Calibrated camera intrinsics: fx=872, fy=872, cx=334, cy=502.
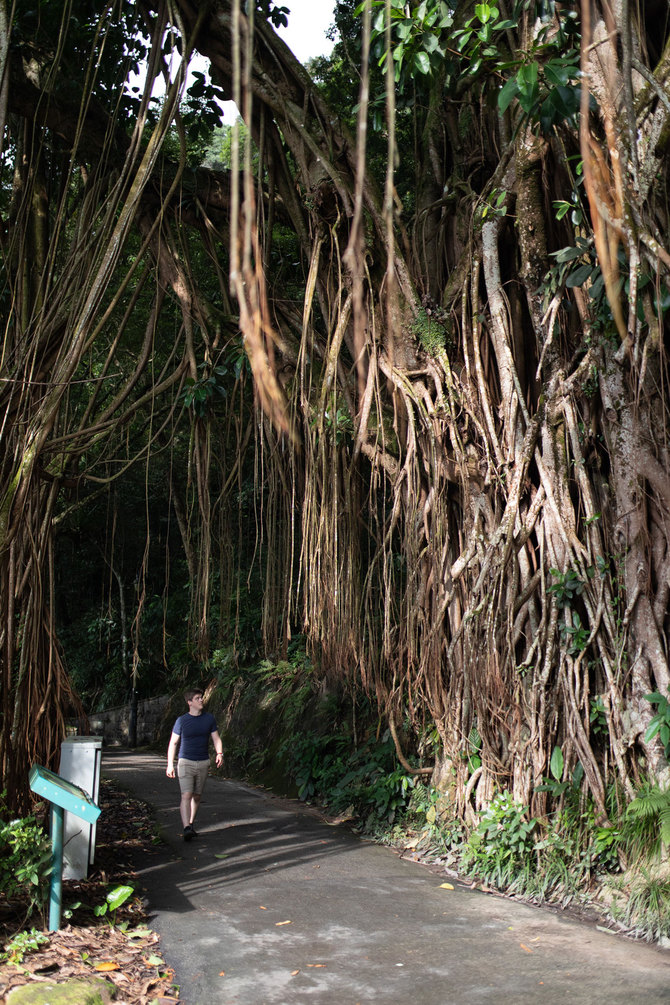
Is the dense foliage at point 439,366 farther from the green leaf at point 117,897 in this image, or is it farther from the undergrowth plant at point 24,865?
the green leaf at point 117,897

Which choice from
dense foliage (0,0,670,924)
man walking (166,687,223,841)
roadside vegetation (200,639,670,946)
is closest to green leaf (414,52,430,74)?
dense foliage (0,0,670,924)

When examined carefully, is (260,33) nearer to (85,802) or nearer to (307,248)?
(307,248)

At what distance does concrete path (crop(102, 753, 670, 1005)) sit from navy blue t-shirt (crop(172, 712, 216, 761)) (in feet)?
1.89

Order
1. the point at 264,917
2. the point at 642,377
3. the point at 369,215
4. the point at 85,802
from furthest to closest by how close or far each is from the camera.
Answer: the point at 369,215
the point at 642,377
the point at 264,917
the point at 85,802

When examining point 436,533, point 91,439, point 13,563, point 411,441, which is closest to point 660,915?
point 436,533

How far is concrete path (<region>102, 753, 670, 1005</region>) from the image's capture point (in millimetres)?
3174

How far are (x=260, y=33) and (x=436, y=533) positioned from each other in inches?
126

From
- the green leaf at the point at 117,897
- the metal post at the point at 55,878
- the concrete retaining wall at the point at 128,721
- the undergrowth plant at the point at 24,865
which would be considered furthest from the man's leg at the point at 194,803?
the concrete retaining wall at the point at 128,721

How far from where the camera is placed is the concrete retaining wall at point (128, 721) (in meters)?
13.8

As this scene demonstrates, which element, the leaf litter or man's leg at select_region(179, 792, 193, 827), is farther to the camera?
man's leg at select_region(179, 792, 193, 827)

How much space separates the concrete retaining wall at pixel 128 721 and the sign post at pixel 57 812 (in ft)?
32.9

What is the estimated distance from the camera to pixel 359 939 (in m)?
3.76

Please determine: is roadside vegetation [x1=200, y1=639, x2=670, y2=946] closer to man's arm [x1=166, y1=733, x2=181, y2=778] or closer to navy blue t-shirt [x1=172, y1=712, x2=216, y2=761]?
navy blue t-shirt [x1=172, y1=712, x2=216, y2=761]

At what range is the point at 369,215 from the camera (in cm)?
545
